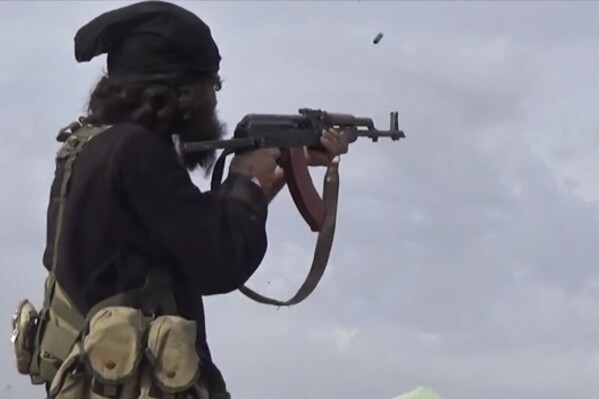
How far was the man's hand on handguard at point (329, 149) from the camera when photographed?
5.00 metres

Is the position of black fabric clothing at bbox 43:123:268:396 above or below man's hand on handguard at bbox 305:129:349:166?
below

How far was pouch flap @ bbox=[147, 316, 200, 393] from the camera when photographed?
425 centimetres

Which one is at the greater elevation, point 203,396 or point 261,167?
point 261,167

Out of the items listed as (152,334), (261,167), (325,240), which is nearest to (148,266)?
(152,334)

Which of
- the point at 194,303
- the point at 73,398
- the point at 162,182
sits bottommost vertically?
the point at 73,398

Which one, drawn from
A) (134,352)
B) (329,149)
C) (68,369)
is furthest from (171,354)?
(329,149)

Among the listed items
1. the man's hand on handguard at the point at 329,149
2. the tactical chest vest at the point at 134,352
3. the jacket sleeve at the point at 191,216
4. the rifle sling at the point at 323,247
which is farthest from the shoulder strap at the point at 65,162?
the man's hand on handguard at the point at 329,149

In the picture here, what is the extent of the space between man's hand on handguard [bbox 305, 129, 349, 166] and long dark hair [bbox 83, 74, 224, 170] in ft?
1.67

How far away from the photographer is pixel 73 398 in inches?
168

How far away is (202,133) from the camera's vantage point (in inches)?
180

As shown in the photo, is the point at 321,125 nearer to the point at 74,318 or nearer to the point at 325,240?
the point at 325,240

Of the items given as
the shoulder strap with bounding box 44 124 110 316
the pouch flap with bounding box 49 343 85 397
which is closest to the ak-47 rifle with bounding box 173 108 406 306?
the shoulder strap with bounding box 44 124 110 316

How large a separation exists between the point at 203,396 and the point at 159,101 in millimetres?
904

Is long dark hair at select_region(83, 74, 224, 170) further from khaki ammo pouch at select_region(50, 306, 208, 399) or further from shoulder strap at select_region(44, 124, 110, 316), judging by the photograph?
khaki ammo pouch at select_region(50, 306, 208, 399)
